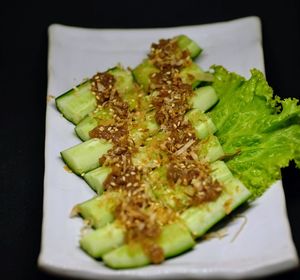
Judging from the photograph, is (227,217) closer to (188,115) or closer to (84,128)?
(188,115)

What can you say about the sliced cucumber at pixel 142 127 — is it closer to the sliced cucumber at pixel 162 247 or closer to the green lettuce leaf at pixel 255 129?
the green lettuce leaf at pixel 255 129

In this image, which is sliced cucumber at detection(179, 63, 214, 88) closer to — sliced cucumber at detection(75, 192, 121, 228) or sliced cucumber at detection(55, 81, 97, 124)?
sliced cucumber at detection(55, 81, 97, 124)

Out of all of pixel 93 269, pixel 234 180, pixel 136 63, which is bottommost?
pixel 93 269

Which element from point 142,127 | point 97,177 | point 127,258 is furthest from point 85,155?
point 127,258

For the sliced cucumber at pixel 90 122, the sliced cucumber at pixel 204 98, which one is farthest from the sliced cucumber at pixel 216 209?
the sliced cucumber at pixel 90 122

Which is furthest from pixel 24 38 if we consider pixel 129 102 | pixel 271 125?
pixel 271 125

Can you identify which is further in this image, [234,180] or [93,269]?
[234,180]
